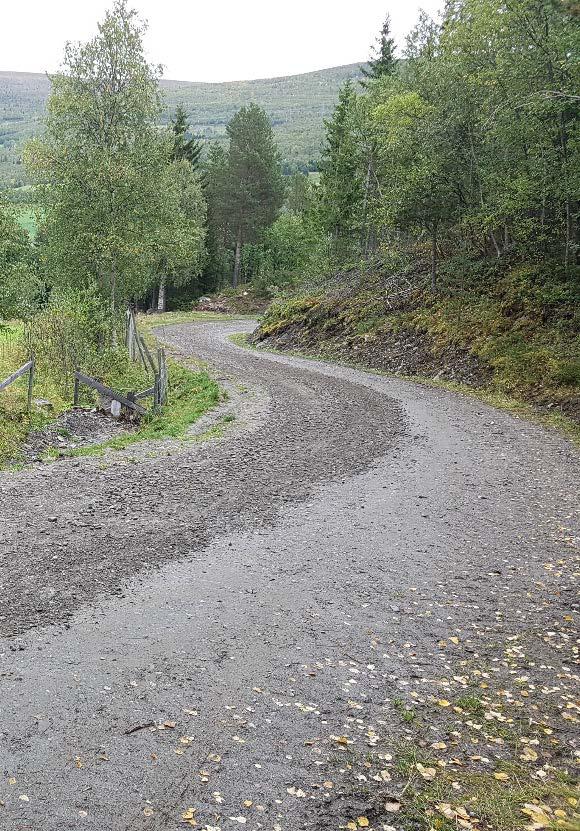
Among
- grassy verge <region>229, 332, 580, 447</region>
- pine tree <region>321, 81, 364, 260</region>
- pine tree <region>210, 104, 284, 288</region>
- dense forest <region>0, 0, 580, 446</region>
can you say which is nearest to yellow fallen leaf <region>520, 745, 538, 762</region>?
grassy verge <region>229, 332, 580, 447</region>

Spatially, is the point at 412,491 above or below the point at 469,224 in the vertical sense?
below

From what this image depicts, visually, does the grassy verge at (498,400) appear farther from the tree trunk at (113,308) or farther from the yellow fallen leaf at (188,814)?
the yellow fallen leaf at (188,814)

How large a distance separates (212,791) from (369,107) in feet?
142

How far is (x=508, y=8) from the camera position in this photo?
2203cm

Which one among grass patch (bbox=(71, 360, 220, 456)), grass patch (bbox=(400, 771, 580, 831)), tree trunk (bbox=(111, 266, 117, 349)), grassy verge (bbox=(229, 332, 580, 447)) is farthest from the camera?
tree trunk (bbox=(111, 266, 117, 349))

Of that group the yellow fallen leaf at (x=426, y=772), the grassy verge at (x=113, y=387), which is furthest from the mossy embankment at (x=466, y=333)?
the yellow fallen leaf at (x=426, y=772)

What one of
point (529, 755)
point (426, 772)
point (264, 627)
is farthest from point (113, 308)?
point (529, 755)

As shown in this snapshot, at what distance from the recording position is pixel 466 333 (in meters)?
24.6

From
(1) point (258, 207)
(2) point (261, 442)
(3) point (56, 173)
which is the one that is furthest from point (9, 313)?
(1) point (258, 207)

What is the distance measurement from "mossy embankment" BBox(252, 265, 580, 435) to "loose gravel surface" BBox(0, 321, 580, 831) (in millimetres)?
6975

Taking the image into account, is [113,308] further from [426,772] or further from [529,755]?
[529,755]

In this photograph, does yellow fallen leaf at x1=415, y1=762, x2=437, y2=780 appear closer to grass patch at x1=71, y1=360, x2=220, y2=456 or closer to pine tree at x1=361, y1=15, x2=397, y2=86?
grass patch at x1=71, y1=360, x2=220, y2=456

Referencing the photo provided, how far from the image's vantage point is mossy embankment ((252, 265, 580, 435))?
787 inches

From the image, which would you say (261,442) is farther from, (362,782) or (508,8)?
(508,8)
